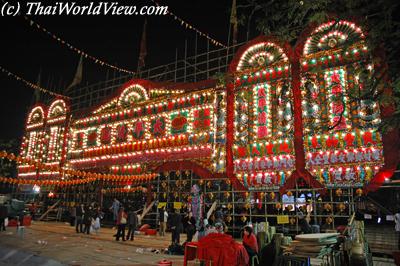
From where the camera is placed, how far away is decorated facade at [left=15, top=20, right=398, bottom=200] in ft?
41.1

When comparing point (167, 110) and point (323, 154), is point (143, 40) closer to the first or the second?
point (167, 110)

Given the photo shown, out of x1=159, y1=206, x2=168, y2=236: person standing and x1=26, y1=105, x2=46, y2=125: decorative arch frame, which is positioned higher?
x1=26, y1=105, x2=46, y2=125: decorative arch frame

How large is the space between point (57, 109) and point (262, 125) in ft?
57.9

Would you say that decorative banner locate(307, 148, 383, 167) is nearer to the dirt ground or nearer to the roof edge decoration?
the roof edge decoration

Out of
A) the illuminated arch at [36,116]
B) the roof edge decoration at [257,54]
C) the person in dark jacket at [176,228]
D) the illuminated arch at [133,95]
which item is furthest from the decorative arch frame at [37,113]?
the person in dark jacket at [176,228]

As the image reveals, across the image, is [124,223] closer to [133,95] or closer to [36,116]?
[133,95]

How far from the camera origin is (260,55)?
15656mm

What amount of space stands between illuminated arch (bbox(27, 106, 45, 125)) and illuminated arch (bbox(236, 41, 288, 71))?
17969 mm

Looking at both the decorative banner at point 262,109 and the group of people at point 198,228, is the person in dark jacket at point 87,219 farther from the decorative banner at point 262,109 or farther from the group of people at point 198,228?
the decorative banner at point 262,109

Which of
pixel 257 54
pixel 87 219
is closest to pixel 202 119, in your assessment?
pixel 257 54

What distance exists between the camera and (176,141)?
17.6m

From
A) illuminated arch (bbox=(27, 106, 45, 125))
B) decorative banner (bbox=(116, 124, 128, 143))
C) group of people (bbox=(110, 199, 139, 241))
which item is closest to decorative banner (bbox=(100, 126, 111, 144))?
decorative banner (bbox=(116, 124, 128, 143))

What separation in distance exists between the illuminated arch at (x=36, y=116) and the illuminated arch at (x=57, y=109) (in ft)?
3.27

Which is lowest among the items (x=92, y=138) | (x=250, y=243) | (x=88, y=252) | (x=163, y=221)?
(x=88, y=252)
